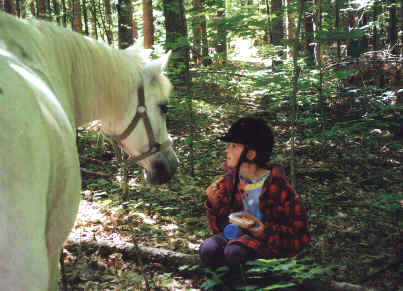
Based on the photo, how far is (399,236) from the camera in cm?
361

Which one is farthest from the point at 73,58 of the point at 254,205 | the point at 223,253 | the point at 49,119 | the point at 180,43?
the point at 180,43

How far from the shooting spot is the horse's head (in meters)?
2.47

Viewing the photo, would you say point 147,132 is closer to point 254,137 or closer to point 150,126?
point 150,126

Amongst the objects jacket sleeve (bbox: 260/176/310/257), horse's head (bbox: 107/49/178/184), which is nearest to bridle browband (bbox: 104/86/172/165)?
horse's head (bbox: 107/49/178/184)

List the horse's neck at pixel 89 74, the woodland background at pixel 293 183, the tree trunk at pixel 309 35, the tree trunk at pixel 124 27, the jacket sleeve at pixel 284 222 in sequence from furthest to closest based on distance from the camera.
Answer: the tree trunk at pixel 124 27
the tree trunk at pixel 309 35
the woodland background at pixel 293 183
the jacket sleeve at pixel 284 222
the horse's neck at pixel 89 74

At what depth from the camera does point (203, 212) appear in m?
4.45

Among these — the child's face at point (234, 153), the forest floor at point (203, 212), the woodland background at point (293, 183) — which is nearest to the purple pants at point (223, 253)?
the woodland background at point (293, 183)

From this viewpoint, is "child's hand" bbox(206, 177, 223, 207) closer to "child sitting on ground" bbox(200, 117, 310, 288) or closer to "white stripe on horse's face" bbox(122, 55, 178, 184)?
"child sitting on ground" bbox(200, 117, 310, 288)

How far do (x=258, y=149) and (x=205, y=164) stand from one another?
146 inches

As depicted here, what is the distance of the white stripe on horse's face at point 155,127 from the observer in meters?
2.50

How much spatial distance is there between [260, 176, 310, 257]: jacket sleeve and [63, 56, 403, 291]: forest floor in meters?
0.75

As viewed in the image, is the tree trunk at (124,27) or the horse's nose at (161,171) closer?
the horse's nose at (161,171)

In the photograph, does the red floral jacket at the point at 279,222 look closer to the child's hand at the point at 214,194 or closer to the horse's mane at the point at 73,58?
the child's hand at the point at 214,194

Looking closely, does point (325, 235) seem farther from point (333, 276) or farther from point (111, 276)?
point (111, 276)
